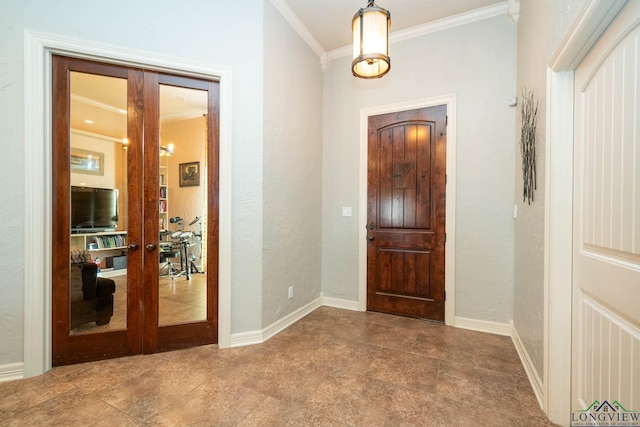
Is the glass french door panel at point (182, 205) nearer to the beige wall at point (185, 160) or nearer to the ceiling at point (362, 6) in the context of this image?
the beige wall at point (185, 160)

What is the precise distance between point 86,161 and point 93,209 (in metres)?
0.39

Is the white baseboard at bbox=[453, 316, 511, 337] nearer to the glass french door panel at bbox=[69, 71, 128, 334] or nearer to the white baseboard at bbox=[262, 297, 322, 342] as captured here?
the white baseboard at bbox=[262, 297, 322, 342]

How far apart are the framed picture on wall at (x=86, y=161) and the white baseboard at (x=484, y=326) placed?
3682mm

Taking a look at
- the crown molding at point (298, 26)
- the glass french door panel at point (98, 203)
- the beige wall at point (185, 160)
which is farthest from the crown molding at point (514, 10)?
the glass french door panel at point (98, 203)

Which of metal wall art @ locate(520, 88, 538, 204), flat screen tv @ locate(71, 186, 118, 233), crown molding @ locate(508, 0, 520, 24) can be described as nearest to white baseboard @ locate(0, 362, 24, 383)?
flat screen tv @ locate(71, 186, 118, 233)

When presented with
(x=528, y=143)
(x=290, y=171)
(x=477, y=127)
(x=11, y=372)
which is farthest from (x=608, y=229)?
(x=11, y=372)

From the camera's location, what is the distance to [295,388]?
1.78m

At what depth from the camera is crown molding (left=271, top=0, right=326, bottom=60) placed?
8.65 feet

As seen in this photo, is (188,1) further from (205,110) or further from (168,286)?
(168,286)

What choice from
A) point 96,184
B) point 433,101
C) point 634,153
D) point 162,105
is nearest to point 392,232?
point 433,101

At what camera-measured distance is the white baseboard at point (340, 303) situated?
332 centimetres

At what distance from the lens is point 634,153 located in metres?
1.03

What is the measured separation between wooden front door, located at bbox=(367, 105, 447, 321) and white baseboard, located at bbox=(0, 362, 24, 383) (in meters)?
3.08

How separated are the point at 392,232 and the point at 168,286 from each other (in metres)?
2.40
